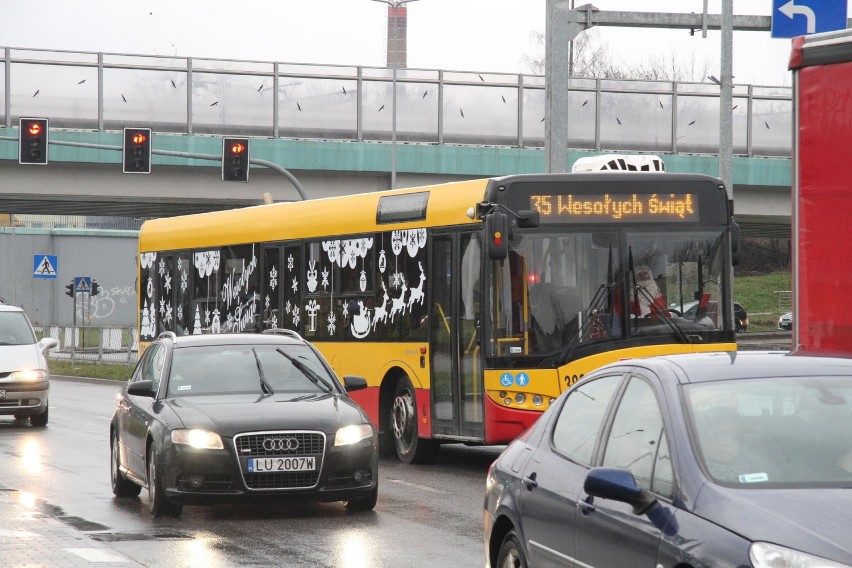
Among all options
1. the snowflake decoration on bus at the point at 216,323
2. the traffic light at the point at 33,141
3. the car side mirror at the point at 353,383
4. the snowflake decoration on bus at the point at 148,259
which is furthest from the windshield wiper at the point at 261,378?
the traffic light at the point at 33,141

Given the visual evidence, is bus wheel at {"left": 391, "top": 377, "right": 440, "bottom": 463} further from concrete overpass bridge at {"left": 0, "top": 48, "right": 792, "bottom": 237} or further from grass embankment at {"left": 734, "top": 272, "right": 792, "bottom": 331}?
grass embankment at {"left": 734, "top": 272, "right": 792, "bottom": 331}

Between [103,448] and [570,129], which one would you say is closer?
[103,448]

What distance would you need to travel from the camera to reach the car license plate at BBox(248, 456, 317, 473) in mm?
12016

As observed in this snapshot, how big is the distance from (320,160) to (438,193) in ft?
87.4

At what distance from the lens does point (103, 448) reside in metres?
19.3

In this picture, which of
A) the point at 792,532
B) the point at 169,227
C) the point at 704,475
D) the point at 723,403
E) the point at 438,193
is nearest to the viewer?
the point at 792,532

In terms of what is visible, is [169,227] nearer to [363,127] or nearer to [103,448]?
[103,448]

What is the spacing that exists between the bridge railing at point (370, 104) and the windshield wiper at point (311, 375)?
3001 cm

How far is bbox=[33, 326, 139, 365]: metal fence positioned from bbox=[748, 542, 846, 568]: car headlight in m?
42.8

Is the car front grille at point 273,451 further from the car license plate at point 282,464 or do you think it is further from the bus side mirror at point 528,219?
the bus side mirror at point 528,219

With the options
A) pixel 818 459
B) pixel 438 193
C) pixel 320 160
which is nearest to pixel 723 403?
pixel 818 459

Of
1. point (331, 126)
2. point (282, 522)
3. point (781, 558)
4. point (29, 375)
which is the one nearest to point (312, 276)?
point (29, 375)

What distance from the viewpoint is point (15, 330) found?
24062 millimetres

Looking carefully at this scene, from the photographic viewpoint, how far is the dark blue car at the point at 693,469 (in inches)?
215
